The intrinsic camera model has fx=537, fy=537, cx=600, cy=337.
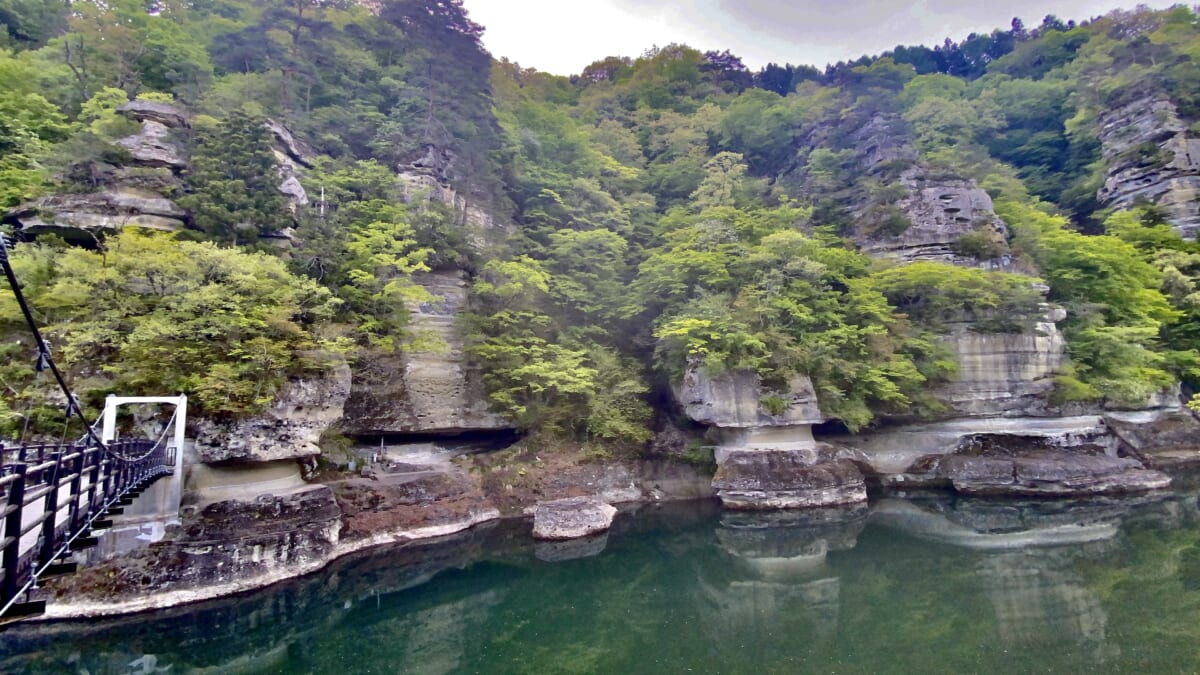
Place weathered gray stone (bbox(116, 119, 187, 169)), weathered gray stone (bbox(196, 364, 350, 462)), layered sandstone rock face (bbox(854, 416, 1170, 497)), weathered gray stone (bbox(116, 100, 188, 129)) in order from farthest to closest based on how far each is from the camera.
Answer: layered sandstone rock face (bbox(854, 416, 1170, 497))
weathered gray stone (bbox(116, 100, 188, 129))
weathered gray stone (bbox(116, 119, 187, 169))
weathered gray stone (bbox(196, 364, 350, 462))

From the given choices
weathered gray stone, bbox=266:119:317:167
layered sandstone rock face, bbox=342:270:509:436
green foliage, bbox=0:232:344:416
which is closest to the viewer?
green foliage, bbox=0:232:344:416

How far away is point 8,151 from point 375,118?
36.9 ft

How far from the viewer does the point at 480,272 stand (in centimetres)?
1997

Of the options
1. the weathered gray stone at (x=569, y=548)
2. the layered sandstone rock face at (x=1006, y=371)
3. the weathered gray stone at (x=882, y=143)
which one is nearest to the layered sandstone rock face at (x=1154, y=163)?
the weathered gray stone at (x=882, y=143)

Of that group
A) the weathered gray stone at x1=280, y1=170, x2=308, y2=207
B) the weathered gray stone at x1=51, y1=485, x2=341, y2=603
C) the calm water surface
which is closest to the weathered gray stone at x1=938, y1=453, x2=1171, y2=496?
the calm water surface

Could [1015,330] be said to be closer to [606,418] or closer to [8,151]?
[606,418]

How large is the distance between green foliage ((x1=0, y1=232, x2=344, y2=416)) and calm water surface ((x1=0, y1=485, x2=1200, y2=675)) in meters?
4.77

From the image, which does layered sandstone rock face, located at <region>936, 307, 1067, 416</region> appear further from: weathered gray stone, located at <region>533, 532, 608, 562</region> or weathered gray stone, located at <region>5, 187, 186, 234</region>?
weathered gray stone, located at <region>5, 187, 186, 234</region>

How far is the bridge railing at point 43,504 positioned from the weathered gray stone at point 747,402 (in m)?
14.7

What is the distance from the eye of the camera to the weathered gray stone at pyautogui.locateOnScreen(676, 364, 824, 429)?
17.8m

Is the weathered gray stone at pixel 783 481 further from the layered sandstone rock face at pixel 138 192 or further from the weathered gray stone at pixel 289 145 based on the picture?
the weathered gray stone at pixel 289 145

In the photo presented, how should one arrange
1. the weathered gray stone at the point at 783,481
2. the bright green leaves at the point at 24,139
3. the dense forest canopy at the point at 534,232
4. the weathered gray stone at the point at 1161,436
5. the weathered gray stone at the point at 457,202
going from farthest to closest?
1. the weathered gray stone at the point at 457,202
2. the weathered gray stone at the point at 1161,436
3. the weathered gray stone at the point at 783,481
4. the bright green leaves at the point at 24,139
5. the dense forest canopy at the point at 534,232

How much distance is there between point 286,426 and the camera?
1312 centimetres

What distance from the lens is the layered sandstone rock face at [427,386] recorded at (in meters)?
16.6
